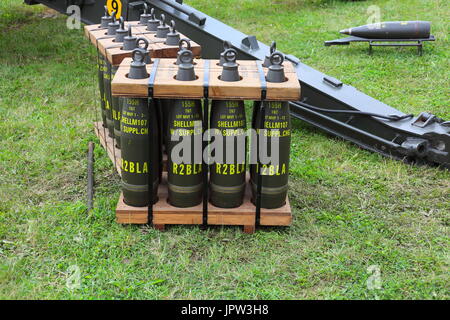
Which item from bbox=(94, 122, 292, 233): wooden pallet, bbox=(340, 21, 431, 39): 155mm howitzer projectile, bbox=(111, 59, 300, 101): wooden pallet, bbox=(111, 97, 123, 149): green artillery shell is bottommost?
bbox=(94, 122, 292, 233): wooden pallet

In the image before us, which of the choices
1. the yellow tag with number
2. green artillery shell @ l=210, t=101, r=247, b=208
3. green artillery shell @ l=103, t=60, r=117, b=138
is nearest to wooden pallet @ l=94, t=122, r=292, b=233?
green artillery shell @ l=210, t=101, r=247, b=208

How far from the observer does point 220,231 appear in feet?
12.0

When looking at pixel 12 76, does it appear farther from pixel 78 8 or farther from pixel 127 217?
pixel 127 217

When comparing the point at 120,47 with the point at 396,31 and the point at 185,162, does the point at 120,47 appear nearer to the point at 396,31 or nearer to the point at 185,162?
the point at 185,162

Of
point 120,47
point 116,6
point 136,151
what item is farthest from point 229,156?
point 116,6

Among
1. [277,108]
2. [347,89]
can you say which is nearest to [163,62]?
[277,108]

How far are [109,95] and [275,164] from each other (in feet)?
5.00

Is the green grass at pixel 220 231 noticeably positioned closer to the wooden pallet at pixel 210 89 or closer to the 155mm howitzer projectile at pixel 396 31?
the wooden pallet at pixel 210 89

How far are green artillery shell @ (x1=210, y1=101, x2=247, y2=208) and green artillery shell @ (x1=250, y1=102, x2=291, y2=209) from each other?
12cm

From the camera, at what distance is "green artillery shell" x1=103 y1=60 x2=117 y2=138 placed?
4.12 metres

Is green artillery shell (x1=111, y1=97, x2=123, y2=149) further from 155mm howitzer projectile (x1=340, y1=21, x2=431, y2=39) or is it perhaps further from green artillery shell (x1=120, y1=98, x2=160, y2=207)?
155mm howitzer projectile (x1=340, y1=21, x2=431, y2=39)

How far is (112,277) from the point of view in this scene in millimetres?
3209

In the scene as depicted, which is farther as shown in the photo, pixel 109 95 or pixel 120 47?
pixel 109 95

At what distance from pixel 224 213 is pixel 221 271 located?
453 millimetres
